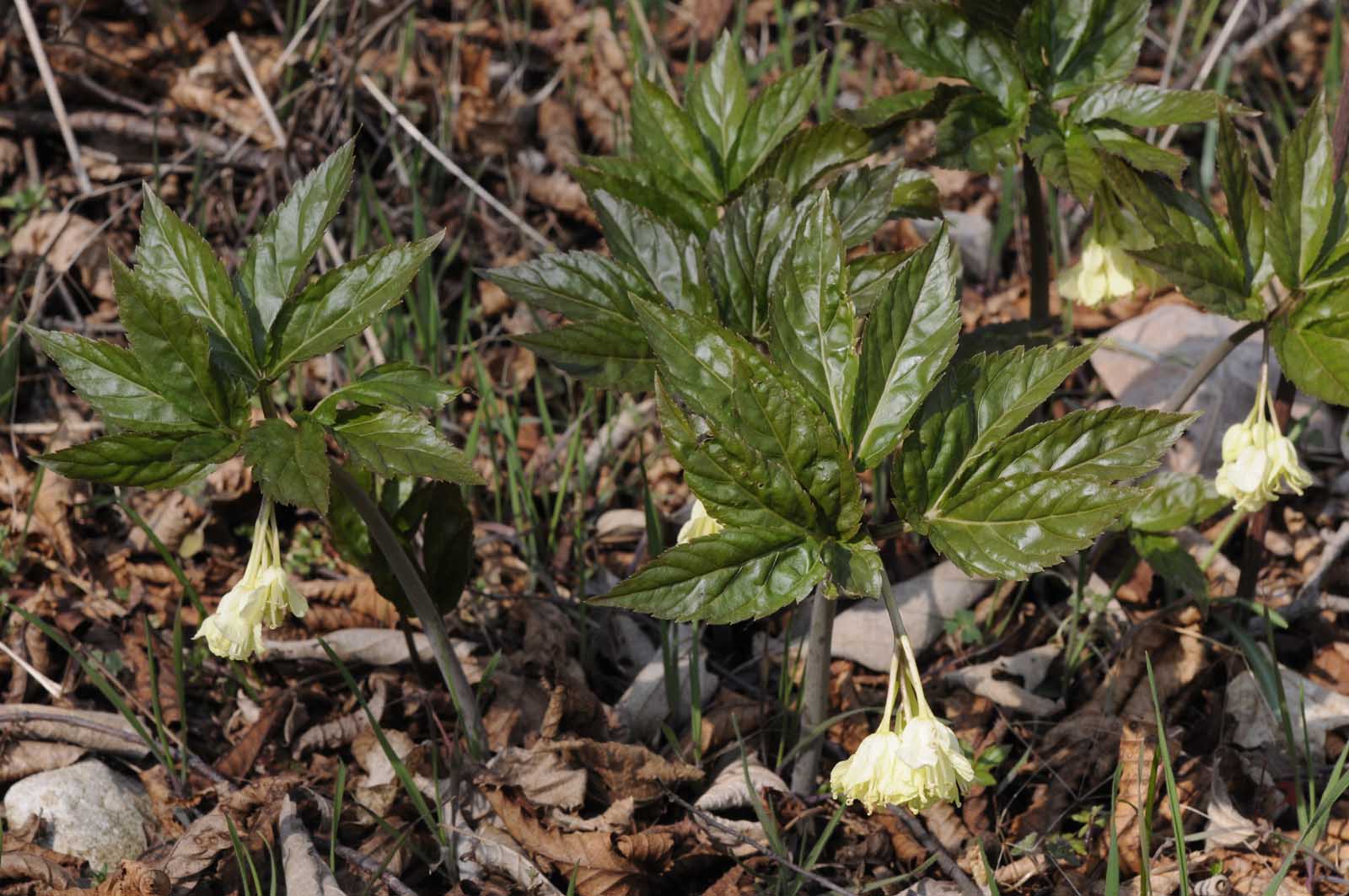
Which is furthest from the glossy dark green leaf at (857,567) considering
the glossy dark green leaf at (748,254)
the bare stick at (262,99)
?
the bare stick at (262,99)

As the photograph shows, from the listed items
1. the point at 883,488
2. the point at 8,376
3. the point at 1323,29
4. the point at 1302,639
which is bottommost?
the point at 1302,639

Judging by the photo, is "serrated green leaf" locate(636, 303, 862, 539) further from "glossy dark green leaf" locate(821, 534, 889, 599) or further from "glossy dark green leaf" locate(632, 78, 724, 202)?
"glossy dark green leaf" locate(632, 78, 724, 202)

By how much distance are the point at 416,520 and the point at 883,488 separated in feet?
3.88

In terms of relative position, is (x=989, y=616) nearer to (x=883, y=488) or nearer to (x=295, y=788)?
(x=883, y=488)

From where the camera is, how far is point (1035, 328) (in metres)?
2.42

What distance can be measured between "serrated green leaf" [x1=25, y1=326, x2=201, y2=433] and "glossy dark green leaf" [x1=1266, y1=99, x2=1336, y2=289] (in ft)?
5.57

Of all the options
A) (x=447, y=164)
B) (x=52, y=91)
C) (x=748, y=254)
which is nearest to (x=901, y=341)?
(x=748, y=254)

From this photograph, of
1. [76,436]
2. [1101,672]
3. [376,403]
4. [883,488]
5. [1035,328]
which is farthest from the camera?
[76,436]

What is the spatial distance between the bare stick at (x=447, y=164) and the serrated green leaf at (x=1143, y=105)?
1513 millimetres

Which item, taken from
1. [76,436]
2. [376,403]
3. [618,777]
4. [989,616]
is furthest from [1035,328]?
[76,436]

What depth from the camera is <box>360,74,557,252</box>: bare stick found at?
3.37 m

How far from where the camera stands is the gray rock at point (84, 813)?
2238 mm

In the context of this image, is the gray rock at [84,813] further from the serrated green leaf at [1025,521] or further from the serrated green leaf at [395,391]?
the serrated green leaf at [1025,521]

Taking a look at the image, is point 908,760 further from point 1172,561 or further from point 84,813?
point 84,813
